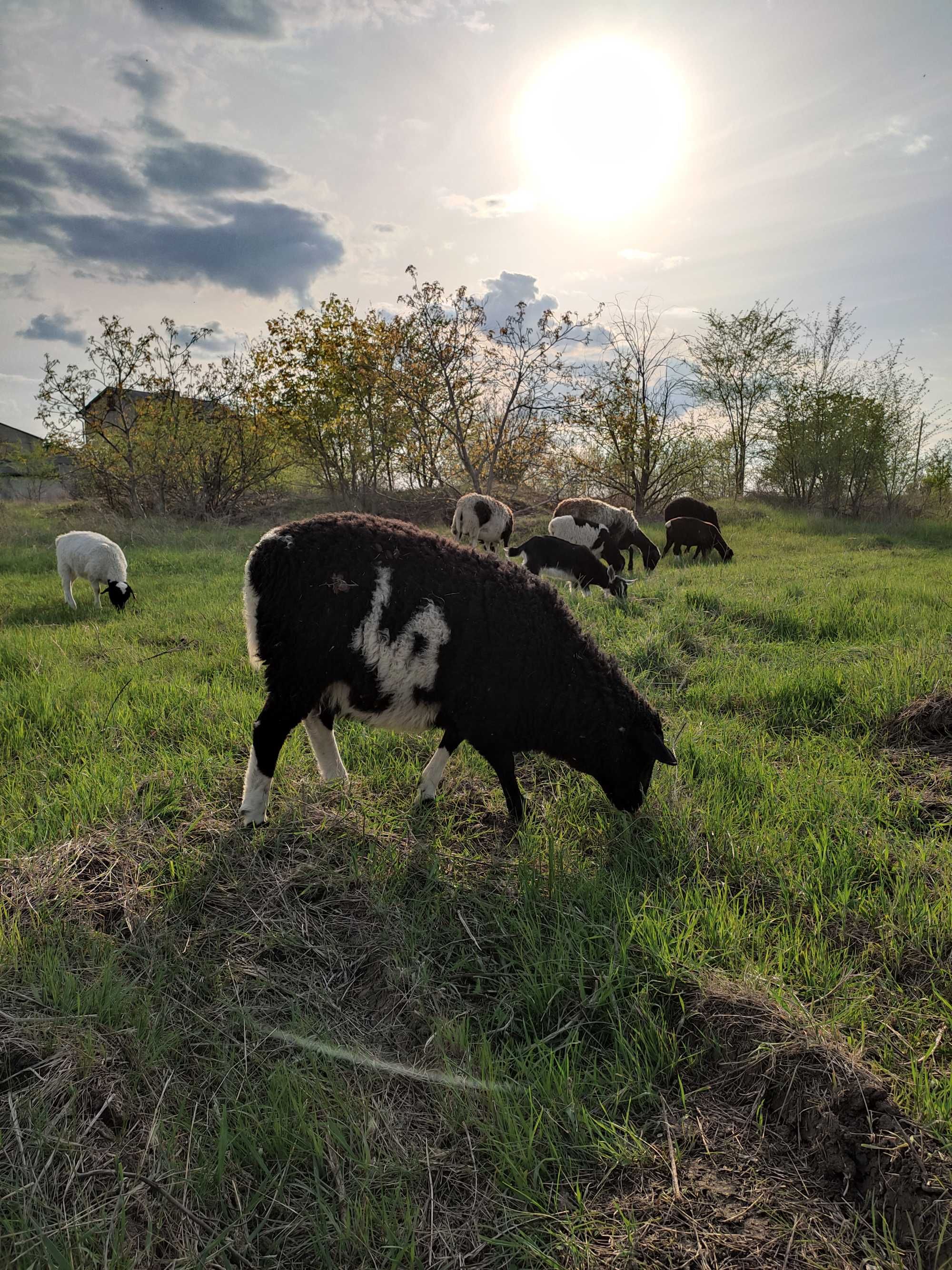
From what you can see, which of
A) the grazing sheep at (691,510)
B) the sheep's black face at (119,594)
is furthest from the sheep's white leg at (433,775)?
the grazing sheep at (691,510)

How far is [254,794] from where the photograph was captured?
10.9 ft

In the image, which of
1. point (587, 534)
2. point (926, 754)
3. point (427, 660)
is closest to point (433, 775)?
point (427, 660)

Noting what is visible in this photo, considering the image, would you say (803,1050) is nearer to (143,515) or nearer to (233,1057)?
(233,1057)

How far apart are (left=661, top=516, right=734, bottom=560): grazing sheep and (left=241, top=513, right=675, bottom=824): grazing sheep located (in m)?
12.5

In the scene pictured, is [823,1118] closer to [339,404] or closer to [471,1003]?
[471,1003]

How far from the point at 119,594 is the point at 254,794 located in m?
6.93

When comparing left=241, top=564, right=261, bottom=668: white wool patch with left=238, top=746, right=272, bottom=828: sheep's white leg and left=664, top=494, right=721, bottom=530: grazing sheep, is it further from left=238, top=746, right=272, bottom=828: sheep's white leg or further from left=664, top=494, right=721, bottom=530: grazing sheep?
left=664, top=494, right=721, bottom=530: grazing sheep

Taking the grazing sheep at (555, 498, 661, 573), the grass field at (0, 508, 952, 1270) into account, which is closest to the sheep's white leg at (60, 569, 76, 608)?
the grass field at (0, 508, 952, 1270)

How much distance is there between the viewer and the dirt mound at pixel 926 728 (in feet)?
13.7

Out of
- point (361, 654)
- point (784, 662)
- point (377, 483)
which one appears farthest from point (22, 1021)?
point (377, 483)

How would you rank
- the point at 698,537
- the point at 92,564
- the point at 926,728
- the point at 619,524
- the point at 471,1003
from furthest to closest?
the point at 619,524 → the point at 698,537 → the point at 92,564 → the point at 926,728 → the point at 471,1003

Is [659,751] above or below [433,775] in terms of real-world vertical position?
above

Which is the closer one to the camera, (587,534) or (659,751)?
(659,751)

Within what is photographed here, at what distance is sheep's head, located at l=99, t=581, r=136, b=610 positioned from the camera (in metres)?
8.86
